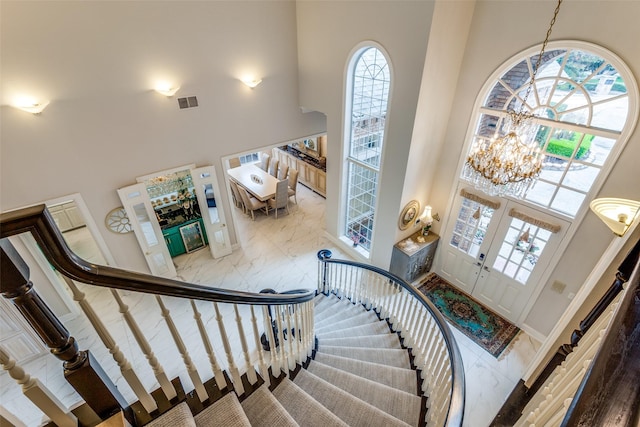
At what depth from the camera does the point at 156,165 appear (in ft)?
15.3

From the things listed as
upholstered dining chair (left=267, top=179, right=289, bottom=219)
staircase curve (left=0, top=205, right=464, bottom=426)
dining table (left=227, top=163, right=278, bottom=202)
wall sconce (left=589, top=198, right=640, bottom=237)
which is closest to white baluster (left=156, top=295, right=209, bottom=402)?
staircase curve (left=0, top=205, right=464, bottom=426)

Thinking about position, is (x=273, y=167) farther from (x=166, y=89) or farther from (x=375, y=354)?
(x=375, y=354)

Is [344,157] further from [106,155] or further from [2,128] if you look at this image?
[2,128]

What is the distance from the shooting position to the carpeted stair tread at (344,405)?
222cm

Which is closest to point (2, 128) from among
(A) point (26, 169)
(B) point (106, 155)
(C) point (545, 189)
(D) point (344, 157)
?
(A) point (26, 169)

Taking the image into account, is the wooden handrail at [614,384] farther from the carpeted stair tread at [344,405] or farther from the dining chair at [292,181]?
the dining chair at [292,181]

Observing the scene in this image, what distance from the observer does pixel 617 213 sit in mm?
2244

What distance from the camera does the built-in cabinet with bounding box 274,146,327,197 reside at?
317 inches

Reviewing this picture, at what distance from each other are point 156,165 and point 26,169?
148 cm

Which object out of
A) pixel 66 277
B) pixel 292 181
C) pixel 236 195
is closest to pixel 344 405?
pixel 66 277

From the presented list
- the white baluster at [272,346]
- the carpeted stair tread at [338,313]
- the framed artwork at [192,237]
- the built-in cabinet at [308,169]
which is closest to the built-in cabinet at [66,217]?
the framed artwork at [192,237]

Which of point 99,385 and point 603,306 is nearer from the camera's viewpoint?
point 99,385

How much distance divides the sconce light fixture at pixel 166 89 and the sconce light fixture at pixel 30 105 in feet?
4.31

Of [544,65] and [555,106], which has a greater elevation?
[544,65]
